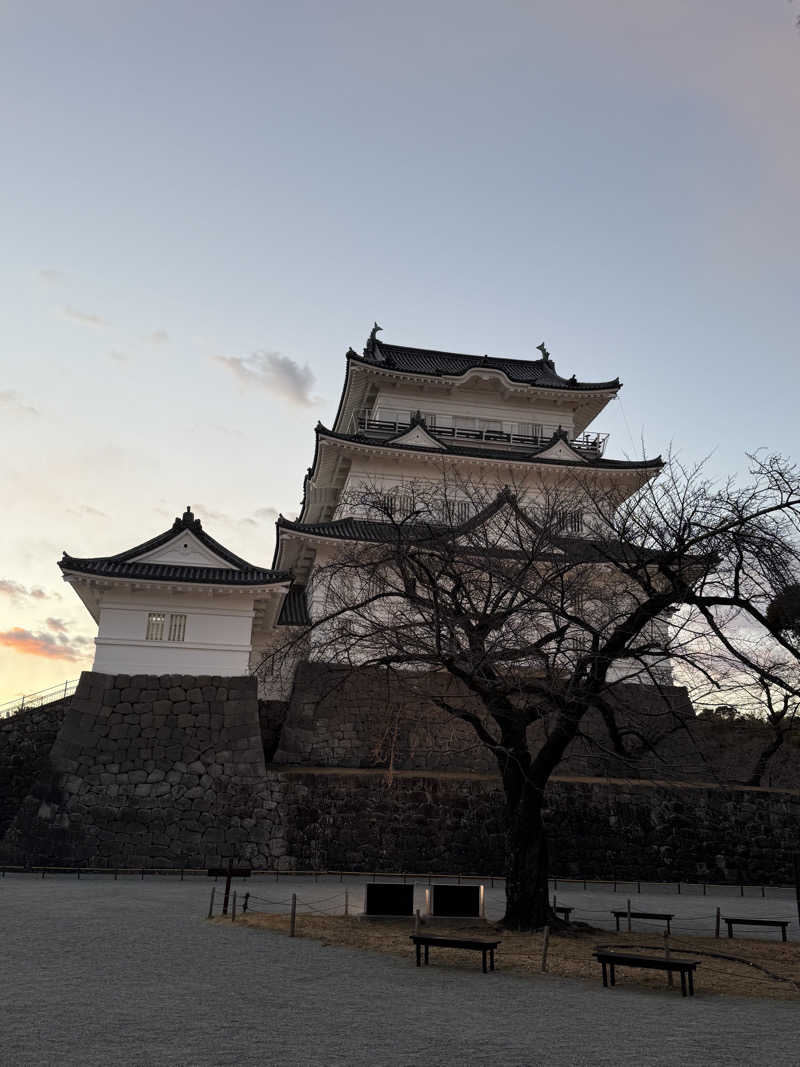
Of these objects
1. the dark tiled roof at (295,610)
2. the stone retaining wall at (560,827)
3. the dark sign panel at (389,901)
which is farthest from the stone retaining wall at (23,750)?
the dark sign panel at (389,901)

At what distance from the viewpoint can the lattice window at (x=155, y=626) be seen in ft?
65.5

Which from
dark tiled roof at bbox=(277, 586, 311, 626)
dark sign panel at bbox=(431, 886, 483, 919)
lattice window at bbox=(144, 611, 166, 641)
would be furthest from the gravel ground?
dark tiled roof at bbox=(277, 586, 311, 626)

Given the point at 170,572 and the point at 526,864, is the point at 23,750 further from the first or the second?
the point at 526,864

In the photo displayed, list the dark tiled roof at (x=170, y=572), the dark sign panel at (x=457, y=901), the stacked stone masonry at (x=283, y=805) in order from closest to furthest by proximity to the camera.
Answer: the dark sign panel at (x=457, y=901)
the stacked stone masonry at (x=283, y=805)
the dark tiled roof at (x=170, y=572)

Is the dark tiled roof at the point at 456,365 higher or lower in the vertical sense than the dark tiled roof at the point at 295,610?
higher

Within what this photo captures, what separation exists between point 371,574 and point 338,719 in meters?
11.0

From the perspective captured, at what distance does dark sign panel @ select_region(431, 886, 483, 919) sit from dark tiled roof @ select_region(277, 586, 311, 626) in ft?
38.3

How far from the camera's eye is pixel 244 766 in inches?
750

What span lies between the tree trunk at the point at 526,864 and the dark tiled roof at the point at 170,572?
9765 mm

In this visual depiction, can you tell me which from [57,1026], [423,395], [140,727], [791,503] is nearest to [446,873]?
[140,727]

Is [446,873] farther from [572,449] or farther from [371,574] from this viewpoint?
[572,449]

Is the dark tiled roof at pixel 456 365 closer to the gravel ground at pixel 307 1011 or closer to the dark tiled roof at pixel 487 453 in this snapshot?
the dark tiled roof at pixel 487 453

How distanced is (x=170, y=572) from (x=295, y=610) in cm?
513

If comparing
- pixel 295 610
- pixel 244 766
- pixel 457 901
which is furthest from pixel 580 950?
pixel 295 610
